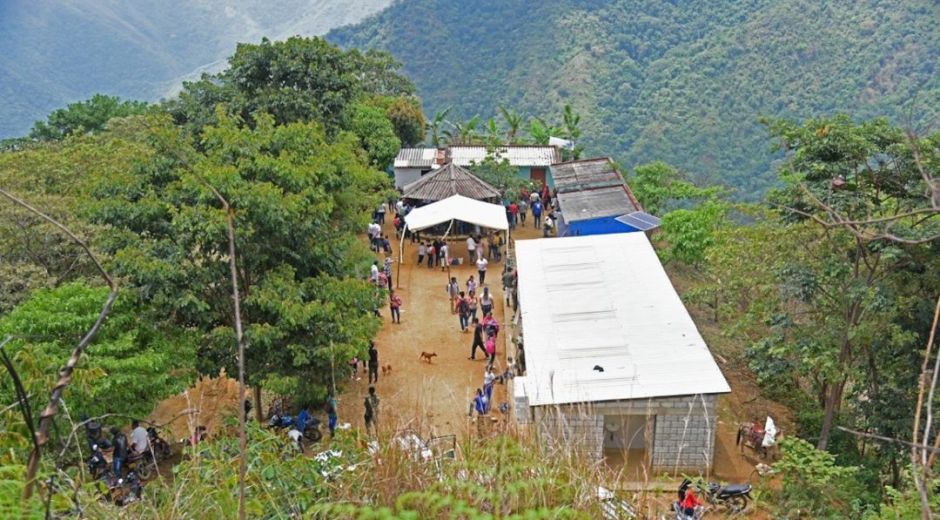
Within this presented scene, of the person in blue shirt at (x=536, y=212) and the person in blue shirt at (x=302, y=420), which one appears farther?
the person in blue shirt at (x=536, y=212)

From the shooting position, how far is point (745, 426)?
11.6m

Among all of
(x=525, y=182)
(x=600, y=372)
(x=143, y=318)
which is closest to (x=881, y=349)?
(x=600, y=372)

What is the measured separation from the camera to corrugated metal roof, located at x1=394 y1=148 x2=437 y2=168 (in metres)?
24.8

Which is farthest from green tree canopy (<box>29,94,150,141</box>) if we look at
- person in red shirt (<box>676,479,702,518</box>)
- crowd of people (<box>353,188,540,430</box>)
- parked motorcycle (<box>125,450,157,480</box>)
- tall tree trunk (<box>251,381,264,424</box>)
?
person in red shirt (<box>676,479,702,518</box>)

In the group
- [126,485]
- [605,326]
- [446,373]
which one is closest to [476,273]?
[446,373]

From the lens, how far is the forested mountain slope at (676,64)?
45594 mm

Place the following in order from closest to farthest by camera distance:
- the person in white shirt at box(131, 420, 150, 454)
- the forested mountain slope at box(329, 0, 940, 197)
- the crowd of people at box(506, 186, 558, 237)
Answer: the person in white shirt at box(131, 420, 150, 454) < the crowd of people at box(506, 186, 558, 237) < the forested mountain slope at box(329, 0, 940, 197)

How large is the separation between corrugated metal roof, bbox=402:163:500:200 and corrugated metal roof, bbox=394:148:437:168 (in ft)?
14.5

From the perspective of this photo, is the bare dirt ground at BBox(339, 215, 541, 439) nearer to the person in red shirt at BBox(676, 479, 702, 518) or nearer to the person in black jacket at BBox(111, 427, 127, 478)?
the person in black jacket at BBox(111, 427, 127, 478)

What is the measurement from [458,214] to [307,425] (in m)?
8.08

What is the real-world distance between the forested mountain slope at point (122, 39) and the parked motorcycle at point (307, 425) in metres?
73.3

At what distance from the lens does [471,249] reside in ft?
60.8

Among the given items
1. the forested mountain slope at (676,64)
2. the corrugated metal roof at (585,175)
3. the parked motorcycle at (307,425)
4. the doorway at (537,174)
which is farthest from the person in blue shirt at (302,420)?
the forested mountain slope at (676,64)

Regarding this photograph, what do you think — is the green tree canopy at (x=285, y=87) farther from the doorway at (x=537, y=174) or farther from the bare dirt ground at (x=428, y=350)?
the doorway at (x=537, y=174)
